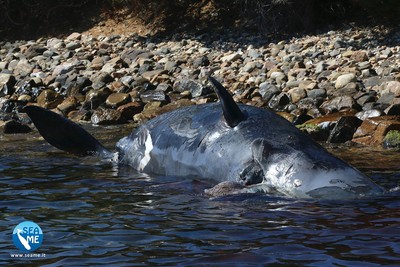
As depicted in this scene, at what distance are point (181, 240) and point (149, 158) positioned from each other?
289 cm

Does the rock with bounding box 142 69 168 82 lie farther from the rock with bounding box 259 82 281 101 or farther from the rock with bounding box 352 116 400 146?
the rock with bounding box 352 116 400 146

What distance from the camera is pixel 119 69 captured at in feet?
59.7

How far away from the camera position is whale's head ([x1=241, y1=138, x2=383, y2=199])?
6680mm

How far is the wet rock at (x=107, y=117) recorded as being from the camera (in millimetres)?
14406

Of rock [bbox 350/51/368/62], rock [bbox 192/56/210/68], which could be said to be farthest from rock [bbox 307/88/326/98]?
rock [bbox 192/56/210/68]

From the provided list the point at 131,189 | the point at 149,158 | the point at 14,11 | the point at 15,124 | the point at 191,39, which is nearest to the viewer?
the point at 131,189

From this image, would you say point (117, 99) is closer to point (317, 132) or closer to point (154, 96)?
point (154, 96)

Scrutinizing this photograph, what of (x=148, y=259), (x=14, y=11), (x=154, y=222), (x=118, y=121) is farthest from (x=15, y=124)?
(x=14, y=11)

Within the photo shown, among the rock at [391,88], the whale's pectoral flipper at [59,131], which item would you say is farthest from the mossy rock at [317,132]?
the whale's pectoral flipper at [59,131]

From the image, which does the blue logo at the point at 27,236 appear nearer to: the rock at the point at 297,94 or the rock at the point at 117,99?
the rock at the point at 297,94

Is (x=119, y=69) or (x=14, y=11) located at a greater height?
(x=14, y=11)

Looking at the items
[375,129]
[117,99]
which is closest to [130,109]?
[117,99]

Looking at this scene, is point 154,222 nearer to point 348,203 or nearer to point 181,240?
point 181,240

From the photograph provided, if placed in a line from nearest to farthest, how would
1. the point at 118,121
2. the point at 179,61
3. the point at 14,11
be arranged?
the point at 118,121
the point at 179,61
the point at 14,11
